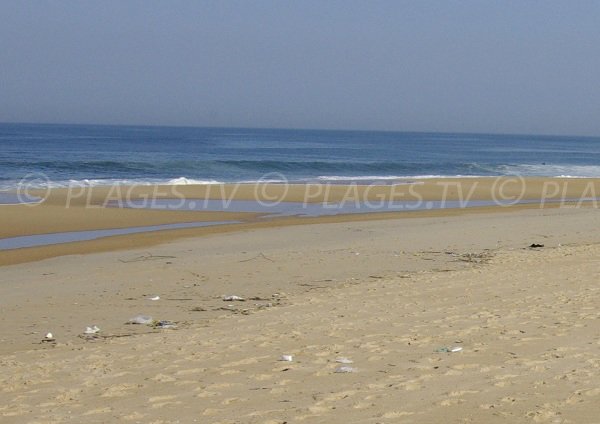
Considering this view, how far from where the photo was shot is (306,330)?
24.3 feet

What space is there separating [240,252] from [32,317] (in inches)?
223

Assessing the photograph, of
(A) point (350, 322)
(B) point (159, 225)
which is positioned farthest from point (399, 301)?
(B) point (159, 225)

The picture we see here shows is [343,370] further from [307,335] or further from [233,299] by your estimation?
[233,299]

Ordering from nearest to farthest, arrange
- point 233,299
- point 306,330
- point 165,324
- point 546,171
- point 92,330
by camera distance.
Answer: point 306,330 < point 92,330 < point 165,324 < point 233,299 < point 546,171

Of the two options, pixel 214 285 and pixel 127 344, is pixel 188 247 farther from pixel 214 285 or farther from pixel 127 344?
pixel 127 344

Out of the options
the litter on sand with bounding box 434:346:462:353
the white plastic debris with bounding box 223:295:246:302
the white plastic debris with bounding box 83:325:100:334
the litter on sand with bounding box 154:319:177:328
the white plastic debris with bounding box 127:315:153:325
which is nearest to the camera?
the litter on sand with bounding box 434:346:462:353

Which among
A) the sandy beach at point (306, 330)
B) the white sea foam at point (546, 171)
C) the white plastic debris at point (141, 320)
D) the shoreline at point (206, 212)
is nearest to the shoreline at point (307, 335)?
the sandy beach at point (306, 330)

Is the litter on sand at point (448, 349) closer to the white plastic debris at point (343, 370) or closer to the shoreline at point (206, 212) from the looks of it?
the white plastic debris at point (343, 370)

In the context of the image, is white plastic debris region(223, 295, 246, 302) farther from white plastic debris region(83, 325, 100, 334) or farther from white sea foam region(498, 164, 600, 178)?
white sea foam region(498, 164, 600, 178)

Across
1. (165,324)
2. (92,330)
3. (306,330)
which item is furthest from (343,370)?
(92,330)

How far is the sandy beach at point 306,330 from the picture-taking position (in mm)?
5082

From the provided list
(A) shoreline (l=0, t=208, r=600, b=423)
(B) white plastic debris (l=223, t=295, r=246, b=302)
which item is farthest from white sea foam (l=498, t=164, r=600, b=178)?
(B) white plastic debris (l=223, t=295, r=246, b=302)

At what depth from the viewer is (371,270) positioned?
11.8 m

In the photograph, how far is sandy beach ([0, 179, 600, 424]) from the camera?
508 cm
